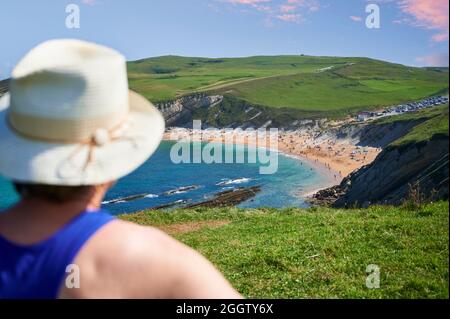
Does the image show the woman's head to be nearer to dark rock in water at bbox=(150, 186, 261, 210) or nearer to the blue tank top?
the blue tank top

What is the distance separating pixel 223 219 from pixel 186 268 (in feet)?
69.6

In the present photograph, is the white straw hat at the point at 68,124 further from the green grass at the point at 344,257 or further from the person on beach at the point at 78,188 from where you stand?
the green grass at the point at 344,257

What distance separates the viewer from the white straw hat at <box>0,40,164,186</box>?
238 centimetres

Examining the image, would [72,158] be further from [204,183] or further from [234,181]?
[234,181]

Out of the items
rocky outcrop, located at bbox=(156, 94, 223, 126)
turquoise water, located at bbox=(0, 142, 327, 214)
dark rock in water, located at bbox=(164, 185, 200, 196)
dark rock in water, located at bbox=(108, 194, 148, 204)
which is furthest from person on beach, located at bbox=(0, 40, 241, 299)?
rocky outcrop, located at bbox=(156, 94, 223, 126)

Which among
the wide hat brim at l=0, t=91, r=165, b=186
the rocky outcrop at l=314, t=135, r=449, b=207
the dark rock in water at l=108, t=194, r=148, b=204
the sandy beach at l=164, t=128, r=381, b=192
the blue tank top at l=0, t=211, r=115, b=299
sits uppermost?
A: the wide hat brim at l=0, t=91, r=165, b=186

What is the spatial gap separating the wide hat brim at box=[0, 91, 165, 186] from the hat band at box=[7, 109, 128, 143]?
30 millimetres

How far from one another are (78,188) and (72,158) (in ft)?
0.51

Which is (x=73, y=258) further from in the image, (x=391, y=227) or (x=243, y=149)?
(x=243, y=149)

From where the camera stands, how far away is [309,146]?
4899 inches

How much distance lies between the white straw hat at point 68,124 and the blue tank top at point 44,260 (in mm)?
260

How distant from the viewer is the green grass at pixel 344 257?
7.53 meters

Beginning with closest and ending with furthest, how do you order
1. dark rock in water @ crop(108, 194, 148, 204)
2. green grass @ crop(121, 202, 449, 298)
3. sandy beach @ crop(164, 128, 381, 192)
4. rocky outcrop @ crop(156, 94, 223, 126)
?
1. green grass @ crop(121, 202, 449, 298)
2. dark rock in water @ crop(108, 194, 148, 204)
3. sandy beach @ crop(164, 128, 381, 192)
4. rocky outcrop @ crop(156, 94, 223, 126)
